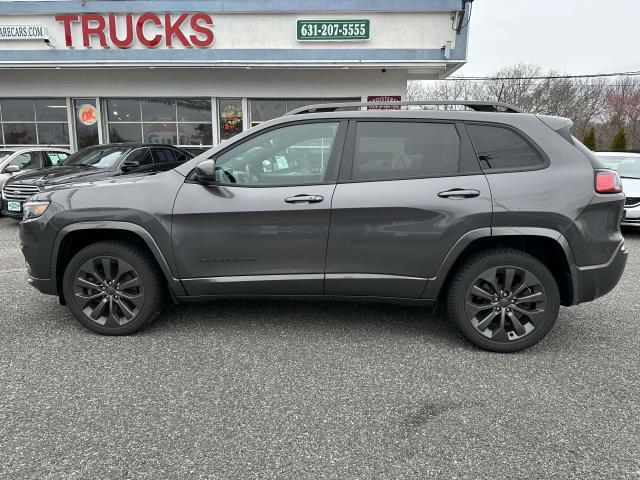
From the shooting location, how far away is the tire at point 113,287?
3492 millimetres

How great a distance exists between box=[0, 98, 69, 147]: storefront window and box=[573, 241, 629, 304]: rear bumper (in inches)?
568

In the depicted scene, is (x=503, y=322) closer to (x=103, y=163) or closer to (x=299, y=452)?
(x=299, y=452)

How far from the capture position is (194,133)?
1341 cm

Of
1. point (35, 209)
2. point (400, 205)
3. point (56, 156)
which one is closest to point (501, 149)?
point (400, 205)

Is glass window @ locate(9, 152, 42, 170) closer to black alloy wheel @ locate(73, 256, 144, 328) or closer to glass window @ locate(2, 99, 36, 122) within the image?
glass window @ locate(2, 99, 36, 122)

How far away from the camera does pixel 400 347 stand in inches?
136

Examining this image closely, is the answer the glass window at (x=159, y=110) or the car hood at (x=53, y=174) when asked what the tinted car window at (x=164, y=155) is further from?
the glass window at (x=159, y=110)

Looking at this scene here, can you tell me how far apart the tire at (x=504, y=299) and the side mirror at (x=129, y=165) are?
21.3 feet

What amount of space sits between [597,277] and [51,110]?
15.0 meters

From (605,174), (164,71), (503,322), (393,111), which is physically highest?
(164,71)

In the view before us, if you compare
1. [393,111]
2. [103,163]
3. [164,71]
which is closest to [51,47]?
[164,71]

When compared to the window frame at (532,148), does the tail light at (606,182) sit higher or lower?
lower

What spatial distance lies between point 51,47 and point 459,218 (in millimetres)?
13063

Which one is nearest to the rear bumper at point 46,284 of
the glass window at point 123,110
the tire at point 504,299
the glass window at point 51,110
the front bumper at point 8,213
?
the tire at point 504,299
